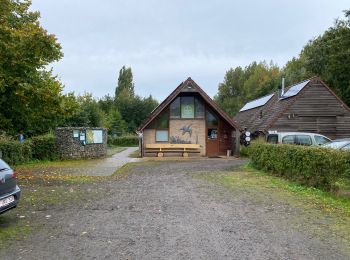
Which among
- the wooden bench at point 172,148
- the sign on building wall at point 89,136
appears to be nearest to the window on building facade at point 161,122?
the wooden bench at point 172,148

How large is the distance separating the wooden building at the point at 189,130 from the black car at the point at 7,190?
24926 mm

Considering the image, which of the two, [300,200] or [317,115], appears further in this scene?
[317,115]

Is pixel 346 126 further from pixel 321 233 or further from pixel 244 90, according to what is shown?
pixel 244 90

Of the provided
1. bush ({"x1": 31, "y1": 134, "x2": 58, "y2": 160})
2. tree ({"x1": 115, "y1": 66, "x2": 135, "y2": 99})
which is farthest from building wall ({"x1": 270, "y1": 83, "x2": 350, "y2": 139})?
tree ({"x1": 115, "y1": 66, "x2": 135, "y2": 99})

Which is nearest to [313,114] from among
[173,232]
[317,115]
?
[317,115]

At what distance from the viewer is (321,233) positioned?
25.5 ft

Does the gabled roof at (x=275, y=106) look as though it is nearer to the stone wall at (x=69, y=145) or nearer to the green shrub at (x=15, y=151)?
the stone wall at (x=69, y=145)

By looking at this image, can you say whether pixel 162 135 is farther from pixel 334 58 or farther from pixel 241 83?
pixel 241 83

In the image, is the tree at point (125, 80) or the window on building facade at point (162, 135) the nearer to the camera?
the window on building facade at point (162, 135)

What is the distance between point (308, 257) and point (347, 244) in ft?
3.61

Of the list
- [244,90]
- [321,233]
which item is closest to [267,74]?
[244,90]

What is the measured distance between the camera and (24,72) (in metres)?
18.1

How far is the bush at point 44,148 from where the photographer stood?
1163 inches

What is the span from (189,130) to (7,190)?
26.3 meters
